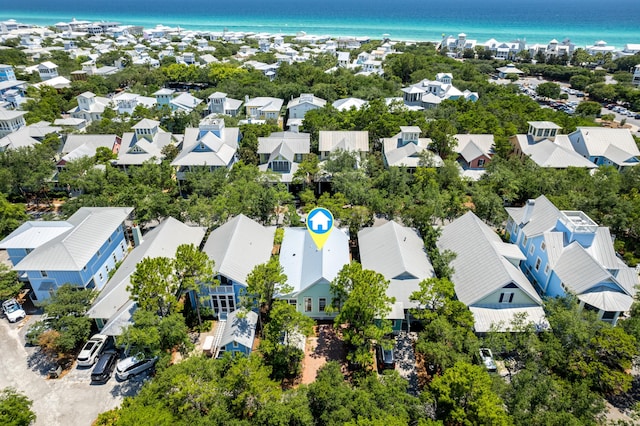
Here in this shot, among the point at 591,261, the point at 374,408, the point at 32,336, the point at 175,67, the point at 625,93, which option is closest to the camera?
the point at 374,408

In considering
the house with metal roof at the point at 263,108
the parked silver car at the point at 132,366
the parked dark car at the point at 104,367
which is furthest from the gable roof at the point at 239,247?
the house with metal roof at the point at 263,108

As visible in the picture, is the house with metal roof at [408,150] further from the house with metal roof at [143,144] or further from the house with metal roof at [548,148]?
the house with metal roof at [143,144]

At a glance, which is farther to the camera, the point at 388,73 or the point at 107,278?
the point at 388,73

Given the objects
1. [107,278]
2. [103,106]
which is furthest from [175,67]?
[107,278]

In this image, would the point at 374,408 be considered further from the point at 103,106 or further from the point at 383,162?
the point at 103,106

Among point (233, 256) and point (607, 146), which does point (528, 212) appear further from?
point (607, 146)

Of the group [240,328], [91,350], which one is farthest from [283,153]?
[91,350]

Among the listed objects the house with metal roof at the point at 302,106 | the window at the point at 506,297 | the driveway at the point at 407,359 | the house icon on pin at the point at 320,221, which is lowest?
the driveway at the point at 407,359
